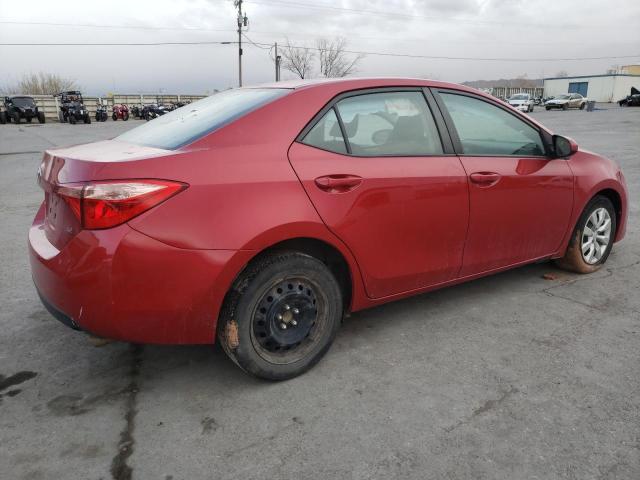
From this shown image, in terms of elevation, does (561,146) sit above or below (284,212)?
above

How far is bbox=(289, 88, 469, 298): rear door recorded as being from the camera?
2707 millimetres

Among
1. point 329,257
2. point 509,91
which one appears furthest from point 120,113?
point 509,91

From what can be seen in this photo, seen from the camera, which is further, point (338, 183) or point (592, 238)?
point (592, 238)

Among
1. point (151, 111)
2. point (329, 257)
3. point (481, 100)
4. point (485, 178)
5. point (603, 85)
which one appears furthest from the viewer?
point (603, 85)

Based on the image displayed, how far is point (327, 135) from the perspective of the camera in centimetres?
277

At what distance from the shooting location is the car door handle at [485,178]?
3258mm

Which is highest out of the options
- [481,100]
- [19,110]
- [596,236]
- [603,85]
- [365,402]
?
[603,85]

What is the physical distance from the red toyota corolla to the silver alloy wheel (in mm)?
697

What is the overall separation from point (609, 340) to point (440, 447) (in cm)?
160

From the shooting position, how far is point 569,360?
116 inches

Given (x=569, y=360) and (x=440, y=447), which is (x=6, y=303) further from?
(x=569, y=360)

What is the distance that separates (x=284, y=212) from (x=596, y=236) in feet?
10.00

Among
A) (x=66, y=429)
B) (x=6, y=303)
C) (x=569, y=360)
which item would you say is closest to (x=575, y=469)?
(x=569, y=360)

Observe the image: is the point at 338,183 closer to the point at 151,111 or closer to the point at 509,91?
the point at 151,111
